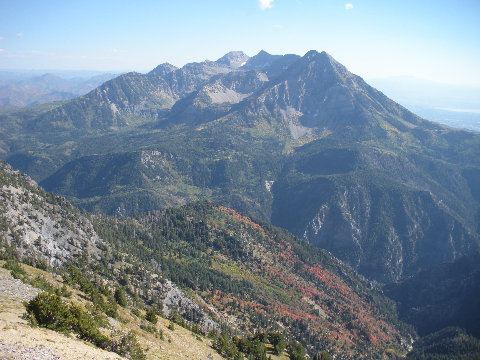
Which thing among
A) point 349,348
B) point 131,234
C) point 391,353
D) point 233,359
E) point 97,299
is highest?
point 97,299

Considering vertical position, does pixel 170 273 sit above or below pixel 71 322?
below

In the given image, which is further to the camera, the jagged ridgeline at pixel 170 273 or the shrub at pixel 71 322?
the jagged ridgeline at pixel 170 273

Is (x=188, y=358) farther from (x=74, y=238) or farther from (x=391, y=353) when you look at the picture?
(x=391, y=353)

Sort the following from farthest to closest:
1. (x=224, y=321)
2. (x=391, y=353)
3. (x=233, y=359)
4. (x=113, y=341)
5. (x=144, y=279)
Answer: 1. (x=391, y=353)
2. (x=224, y=321)
3. (x=144, y=279)
4. (x=233, y=359)
5. (x=113, y=341)

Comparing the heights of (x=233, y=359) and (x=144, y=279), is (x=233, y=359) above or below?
above

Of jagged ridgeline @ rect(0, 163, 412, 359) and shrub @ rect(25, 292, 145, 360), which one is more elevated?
shrub @ rect(25, 292, 145, 360)

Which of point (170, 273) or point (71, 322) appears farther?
point (170, 273)

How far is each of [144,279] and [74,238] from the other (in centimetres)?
3339

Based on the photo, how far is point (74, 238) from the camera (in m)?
127

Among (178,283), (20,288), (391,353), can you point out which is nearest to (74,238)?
(178,283)

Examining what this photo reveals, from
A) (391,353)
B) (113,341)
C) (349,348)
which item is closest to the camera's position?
(113,341)

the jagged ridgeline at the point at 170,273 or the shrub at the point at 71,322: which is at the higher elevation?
the shrub at the point at 71,322

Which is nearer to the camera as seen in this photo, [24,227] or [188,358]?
[188,358]

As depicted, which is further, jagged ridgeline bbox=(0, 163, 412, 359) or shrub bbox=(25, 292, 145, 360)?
jagged ridgeline bbox=(0, 163, 412, 359)
